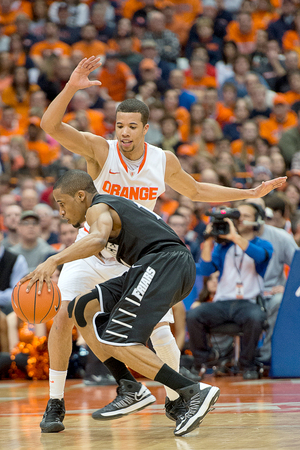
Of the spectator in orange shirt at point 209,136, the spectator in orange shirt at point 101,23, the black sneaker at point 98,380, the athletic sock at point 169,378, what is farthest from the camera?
the spectator in orange shirt at point 101,23

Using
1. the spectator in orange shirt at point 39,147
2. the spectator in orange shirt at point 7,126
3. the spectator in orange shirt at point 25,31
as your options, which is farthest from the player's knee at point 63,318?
the spectator in orange shirt at point 25,31

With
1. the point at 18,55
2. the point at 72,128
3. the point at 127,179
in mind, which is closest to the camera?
the point at 72,128

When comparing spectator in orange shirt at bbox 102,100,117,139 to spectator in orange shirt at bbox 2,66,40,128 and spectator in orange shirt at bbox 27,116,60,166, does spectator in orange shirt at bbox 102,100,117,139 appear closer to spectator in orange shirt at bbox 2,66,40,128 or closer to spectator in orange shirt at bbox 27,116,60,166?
spectator in orange shirt at bbox 27,116,60,166

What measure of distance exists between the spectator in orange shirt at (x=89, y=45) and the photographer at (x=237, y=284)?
7.94 meters

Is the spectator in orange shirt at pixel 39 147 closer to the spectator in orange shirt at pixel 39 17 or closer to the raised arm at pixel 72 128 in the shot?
the spectator in orange shirt at pixel 39 17

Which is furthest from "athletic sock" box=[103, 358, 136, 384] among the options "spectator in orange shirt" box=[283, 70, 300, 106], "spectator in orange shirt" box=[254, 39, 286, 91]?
"spectator in orange shirt" box=[254, 39, 286, 91]

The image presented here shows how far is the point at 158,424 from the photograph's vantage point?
15.2 ft

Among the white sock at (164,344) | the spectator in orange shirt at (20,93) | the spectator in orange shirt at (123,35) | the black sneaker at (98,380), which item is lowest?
the black sneaker at (98,380)

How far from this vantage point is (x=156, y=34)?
14.9 meters

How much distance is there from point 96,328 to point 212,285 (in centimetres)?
412

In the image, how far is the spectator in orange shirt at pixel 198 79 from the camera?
541 inches

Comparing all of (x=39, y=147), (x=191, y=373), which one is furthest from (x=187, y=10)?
(x=191, y=373)

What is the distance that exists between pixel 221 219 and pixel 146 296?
143 inches

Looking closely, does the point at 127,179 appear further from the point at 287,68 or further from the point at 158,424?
the point at 287,68
